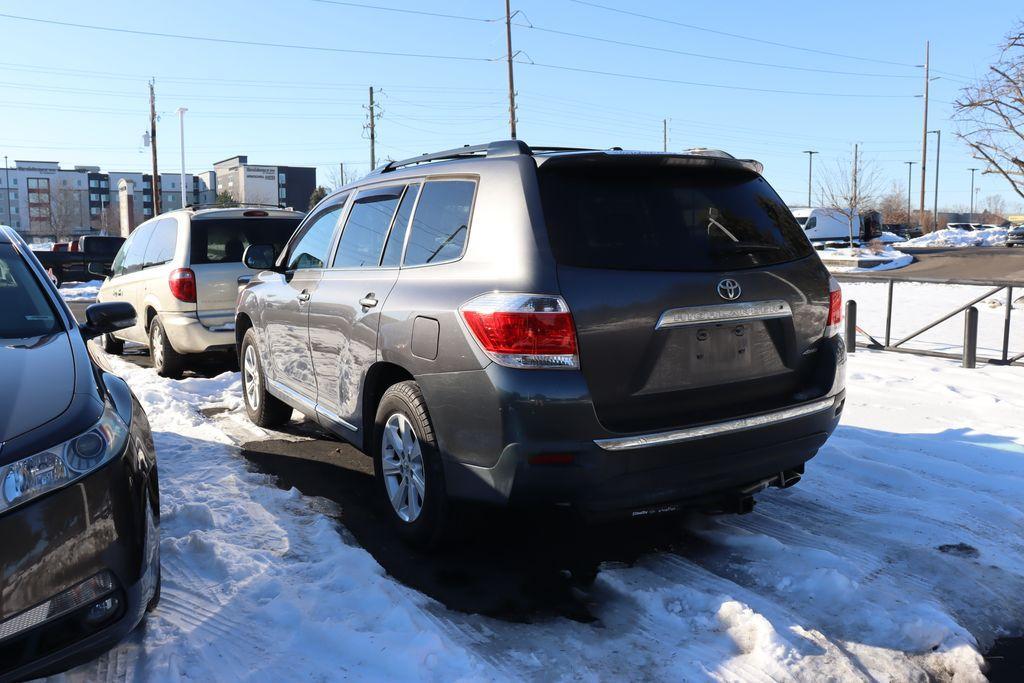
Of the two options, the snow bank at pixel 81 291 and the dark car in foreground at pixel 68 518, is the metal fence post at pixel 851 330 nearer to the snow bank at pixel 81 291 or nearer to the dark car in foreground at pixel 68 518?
the dark car in foreground at pixel 68 518

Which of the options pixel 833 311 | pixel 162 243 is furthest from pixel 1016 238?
pixel 833 311

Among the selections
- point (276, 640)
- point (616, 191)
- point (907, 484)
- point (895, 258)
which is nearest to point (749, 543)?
point (907, 484)

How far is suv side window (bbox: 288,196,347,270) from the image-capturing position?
209 inches

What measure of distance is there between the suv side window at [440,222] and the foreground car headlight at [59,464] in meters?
1.65

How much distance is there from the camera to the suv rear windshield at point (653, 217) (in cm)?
345

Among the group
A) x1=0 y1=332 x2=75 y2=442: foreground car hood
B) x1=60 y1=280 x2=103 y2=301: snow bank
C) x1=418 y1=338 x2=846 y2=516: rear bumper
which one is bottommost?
x1=60 y1=280 x2=103 y2=301: snow bank

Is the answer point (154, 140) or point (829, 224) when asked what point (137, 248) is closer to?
point (154, 140)

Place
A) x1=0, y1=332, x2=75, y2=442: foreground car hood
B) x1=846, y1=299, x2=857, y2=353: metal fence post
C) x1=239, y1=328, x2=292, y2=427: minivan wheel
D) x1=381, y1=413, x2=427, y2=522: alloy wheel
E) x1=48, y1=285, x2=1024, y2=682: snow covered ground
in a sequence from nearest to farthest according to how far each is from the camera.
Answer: x1=0, y1=332, x2=75, y2=442: foreground car hood
x1=48, y1=285, x2=1024, y2=682: snow covered ground
x1=381, y1=413, x2=427, y2=522: alloy wheel
x1=239, y1=328, x2=292, y2=427: minivan wheel
x1=846, y1=299, x2=857, y2=353: metal fence post

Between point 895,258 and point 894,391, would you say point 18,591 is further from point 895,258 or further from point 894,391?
point 895,258

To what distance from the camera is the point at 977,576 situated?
3818mm

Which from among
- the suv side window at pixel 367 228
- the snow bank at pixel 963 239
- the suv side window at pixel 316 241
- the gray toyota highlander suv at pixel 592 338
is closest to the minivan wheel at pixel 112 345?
the suv side window at pixel 316 241

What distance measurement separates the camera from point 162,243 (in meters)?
9.35

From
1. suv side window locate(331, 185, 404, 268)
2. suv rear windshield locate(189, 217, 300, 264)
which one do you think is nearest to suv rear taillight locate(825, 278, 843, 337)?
suv side window locate(331, 185, 404, 268)

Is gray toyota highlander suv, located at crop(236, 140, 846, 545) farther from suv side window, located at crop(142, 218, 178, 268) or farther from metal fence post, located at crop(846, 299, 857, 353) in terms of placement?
metal fence post, located at crop(846, 299, 857, 353)
